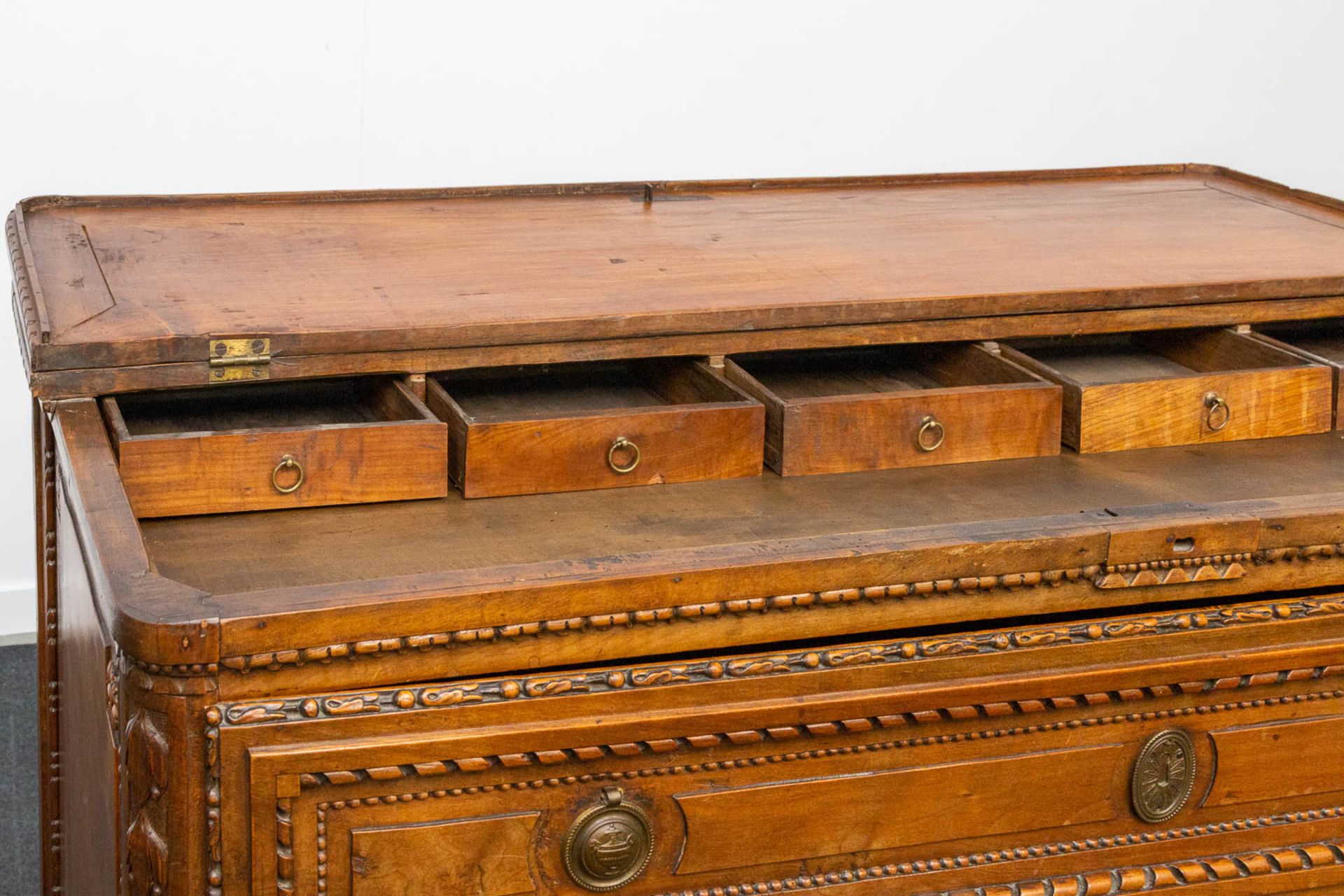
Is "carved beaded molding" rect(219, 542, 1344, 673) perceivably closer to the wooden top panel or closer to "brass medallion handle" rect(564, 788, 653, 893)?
"brass medallion handle" rect(564, 788, 653, 893)

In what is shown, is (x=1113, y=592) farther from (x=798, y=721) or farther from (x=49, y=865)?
(x=49, y=865)

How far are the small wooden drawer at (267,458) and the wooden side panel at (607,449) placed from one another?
0.17 feet

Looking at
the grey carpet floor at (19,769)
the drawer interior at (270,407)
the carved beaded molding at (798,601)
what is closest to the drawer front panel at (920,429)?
the carved beaded molding at (798,601)

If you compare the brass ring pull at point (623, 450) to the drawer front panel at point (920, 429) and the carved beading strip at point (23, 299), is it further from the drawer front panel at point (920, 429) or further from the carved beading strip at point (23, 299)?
the carved beading strip at point (23, 299)

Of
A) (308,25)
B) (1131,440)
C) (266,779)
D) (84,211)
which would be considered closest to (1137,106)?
(308,25)

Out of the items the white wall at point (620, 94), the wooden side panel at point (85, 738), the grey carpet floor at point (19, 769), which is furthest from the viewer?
the white wall at point (620, 94)

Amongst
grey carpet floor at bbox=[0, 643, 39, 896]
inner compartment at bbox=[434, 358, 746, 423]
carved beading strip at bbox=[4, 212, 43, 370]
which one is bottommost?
grey carpet floor at bbox=[0, 643, 39, 896]

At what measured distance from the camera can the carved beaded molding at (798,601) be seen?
4.56ft

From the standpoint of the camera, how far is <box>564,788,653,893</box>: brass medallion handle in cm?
153

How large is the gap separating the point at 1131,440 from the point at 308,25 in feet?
6.93

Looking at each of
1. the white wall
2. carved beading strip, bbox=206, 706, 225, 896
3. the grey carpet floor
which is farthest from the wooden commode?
the white wall

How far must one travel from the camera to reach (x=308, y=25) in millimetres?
3443

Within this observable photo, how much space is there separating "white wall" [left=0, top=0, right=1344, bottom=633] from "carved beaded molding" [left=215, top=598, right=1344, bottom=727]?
2.27m

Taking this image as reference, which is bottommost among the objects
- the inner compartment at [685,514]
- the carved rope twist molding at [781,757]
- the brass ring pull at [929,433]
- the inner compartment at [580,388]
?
the carved rope twist molding at [781,757]
